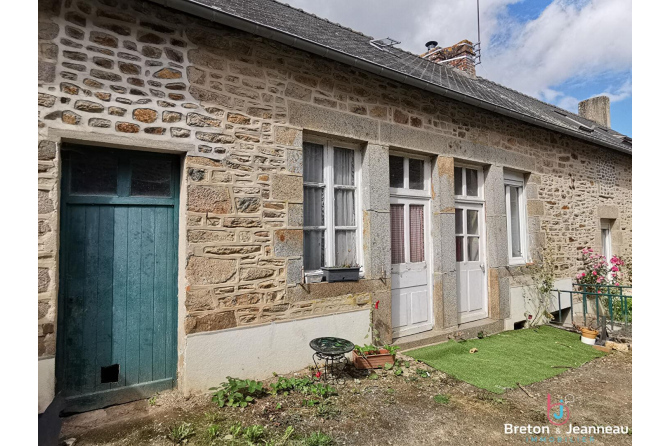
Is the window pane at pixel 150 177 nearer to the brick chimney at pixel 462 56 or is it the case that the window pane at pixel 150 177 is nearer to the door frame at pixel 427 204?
the door frame at pixel 427 204

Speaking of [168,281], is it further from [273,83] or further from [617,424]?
[617,424]

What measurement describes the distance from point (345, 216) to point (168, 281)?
2095 mm

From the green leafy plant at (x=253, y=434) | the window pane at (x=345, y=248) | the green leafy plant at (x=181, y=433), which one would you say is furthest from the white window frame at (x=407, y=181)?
the green leafy plant at (x=181, y=433)

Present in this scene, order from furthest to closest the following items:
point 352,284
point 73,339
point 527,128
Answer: point 527,128 → point 352,284 → point 73,339

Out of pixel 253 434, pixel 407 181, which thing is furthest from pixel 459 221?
pixel 253 434

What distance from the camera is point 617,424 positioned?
9.93ft

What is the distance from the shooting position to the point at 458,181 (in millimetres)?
5711

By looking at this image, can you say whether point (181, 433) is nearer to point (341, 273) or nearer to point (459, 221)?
point (341, 273)

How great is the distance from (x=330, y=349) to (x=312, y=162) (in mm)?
2101

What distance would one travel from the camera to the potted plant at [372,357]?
3965mm

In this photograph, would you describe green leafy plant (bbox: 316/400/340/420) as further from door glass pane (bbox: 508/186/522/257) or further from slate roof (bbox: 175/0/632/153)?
door glass pane (bbox: 508/186/522/257)

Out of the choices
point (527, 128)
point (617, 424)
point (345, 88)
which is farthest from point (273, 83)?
point (527, 128)

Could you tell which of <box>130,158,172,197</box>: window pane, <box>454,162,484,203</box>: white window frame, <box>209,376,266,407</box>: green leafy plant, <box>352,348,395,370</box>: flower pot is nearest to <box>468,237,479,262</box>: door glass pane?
<box>454,162,484,203</box>: white window frame

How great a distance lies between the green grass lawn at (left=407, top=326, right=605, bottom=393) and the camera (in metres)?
3.94
